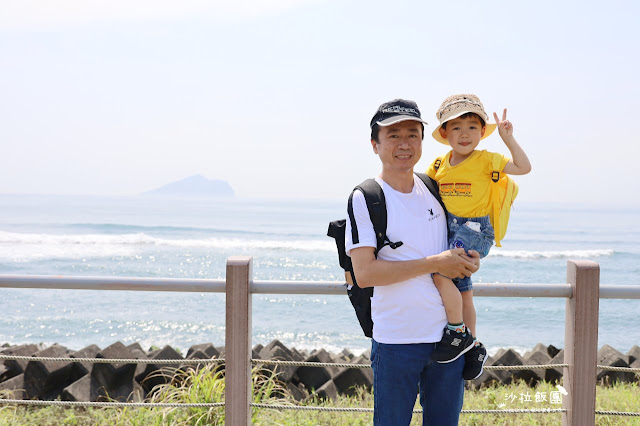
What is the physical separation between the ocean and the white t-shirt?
28.2 feet

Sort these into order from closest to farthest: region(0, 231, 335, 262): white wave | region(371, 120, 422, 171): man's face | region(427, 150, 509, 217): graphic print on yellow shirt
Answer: region(371, 120, 422, 171): man's face
region(427, 150, 509, 217): graphic print on yellow shirt
region(0, 231, 335, 262): white wave

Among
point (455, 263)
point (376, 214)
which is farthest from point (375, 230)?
point (455, 263)

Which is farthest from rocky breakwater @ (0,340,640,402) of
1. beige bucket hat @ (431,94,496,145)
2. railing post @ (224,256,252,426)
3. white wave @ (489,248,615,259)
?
white wave @ (489,248,615,259)

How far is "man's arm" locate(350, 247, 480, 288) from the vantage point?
6.36 ft

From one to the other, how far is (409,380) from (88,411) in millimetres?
3002

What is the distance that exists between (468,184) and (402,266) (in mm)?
499

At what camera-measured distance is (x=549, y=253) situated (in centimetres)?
2228

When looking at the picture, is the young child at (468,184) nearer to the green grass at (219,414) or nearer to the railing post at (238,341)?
the railing post at (238,341)

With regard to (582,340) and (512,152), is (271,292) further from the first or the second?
(582,340)

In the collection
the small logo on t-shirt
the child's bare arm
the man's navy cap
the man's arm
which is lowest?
the man's arm

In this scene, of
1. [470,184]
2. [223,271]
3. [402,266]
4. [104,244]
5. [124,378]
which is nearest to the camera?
[402,266]

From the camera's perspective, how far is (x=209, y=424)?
3152 mm

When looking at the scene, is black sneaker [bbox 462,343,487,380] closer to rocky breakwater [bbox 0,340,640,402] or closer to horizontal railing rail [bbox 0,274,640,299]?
horizontal railing rail [bbox 0,274,640,299]

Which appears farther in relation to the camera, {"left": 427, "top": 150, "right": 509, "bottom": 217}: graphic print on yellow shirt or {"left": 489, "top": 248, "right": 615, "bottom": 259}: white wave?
{"left": 489, "top": 248, "right": 615, "bottom": 259}: white wave
